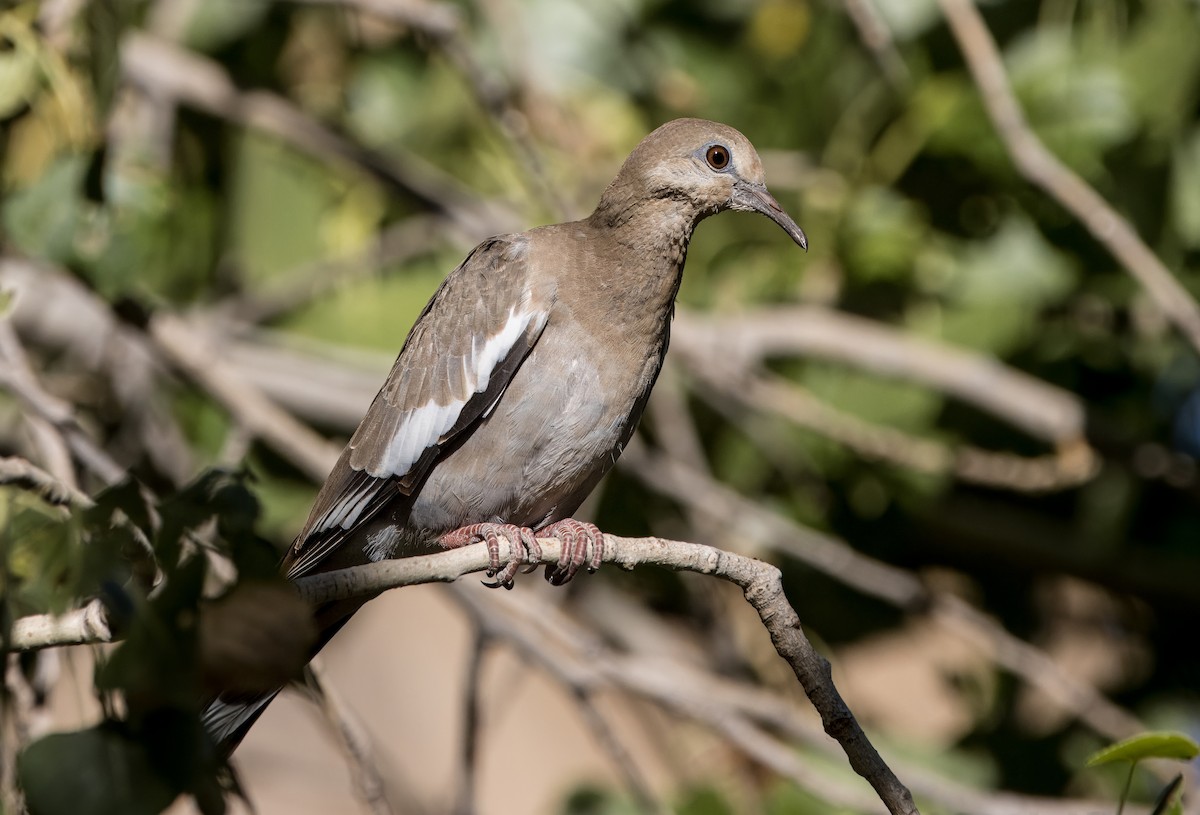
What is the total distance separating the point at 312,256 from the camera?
496 centimetres

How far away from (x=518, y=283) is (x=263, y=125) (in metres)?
1.93

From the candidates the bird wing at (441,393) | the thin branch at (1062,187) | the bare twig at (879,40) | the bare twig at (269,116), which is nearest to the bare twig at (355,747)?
the bird wing at (441,393)

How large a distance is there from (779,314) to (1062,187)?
1152 millimetres

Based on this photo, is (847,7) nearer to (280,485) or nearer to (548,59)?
(548,59)

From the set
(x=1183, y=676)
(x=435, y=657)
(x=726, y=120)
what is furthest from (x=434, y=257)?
(x=1183, y=676)

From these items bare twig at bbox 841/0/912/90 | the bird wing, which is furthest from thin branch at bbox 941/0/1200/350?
the bird wing

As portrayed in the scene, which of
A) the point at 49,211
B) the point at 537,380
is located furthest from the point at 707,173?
the point at 49,211

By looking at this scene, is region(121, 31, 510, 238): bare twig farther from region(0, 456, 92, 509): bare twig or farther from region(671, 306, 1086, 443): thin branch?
region(0, 456, 92, 509): bare twig

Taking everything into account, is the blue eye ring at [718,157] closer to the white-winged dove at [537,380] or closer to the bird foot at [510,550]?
the white-winged dove at [537,380]

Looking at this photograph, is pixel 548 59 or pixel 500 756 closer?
pixel 548 59

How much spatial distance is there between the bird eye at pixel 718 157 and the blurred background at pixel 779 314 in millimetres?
881

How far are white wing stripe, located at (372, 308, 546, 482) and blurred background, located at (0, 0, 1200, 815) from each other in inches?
30.4

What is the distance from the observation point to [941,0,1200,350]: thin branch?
363 cm

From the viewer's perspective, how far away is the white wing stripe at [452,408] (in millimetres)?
2953
